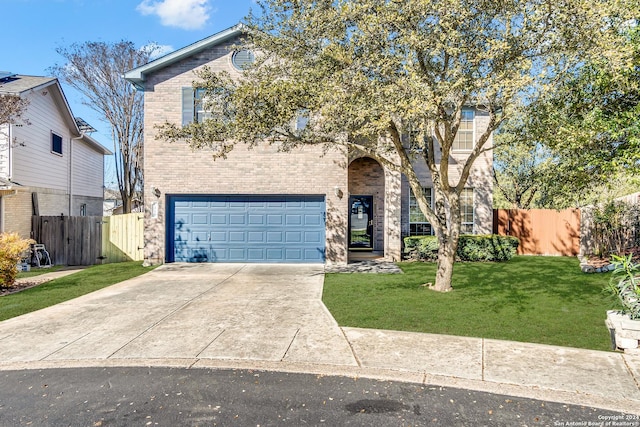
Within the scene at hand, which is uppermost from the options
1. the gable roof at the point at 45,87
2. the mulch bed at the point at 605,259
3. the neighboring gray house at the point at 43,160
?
the gable roof at the point at 45,87

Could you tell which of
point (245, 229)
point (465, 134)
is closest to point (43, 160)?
point (245, 229)

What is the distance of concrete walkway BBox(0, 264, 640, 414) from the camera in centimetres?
455

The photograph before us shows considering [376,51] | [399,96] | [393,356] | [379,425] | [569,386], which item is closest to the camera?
[379,425]

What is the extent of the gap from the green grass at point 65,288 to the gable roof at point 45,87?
261 inches

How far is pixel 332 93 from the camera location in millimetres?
7348

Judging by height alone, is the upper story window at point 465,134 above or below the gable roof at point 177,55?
below

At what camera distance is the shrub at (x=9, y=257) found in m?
9.78

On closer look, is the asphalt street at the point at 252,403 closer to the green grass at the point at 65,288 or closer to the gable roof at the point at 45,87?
the green grass at the point at 65,288

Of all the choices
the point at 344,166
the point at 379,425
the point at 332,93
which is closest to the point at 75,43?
the point at 344,166

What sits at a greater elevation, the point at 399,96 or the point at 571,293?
the point at 399,96

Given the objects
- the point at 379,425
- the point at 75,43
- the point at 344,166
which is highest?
the point at 75,43

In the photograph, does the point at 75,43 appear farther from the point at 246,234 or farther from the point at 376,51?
the point at 376,51

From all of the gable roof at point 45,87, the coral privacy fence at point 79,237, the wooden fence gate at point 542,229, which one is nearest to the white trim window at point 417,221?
the wooden fence gate at point 542,229

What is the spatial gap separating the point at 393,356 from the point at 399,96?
14.2ft
